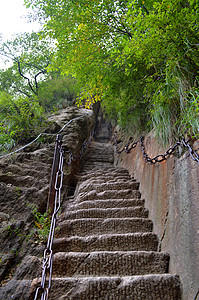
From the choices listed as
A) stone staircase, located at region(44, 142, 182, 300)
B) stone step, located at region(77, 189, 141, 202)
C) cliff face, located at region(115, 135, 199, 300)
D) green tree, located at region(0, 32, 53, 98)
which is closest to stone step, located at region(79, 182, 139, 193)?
stone staircase, located at region(44, 142, 182, 300)

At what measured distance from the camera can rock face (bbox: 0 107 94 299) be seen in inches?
84.1

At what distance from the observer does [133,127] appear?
188 inches

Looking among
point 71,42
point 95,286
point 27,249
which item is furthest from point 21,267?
point 71,42

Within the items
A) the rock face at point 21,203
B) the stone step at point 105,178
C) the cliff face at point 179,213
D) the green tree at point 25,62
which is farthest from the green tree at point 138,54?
the green tree at point 25,62

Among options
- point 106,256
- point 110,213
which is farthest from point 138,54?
point 106,256

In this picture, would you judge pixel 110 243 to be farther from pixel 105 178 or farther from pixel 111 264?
pixel 105 178

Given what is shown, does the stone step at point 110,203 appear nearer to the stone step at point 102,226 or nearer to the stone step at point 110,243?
the stone step at point 102,226

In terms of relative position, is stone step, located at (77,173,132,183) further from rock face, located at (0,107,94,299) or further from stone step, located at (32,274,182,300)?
stone step, located at (32,274,182,300)

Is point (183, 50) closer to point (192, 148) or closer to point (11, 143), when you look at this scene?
point (192, 148)

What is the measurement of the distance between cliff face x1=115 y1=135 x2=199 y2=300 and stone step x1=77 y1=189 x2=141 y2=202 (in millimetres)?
591

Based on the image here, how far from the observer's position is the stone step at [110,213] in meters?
2.79

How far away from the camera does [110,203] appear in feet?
10.2

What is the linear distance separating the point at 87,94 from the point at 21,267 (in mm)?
2980

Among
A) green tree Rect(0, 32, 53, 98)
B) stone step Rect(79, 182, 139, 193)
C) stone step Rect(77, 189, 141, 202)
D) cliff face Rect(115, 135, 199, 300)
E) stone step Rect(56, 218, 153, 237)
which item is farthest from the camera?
green tree Rect(0, 32, 53, 98)
